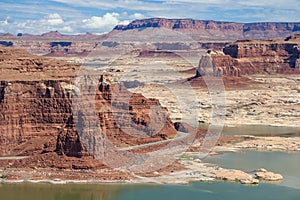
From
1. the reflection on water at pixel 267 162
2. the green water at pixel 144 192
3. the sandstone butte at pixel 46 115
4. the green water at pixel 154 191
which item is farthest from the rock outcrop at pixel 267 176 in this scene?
the sandstone butte at pixel 46 115

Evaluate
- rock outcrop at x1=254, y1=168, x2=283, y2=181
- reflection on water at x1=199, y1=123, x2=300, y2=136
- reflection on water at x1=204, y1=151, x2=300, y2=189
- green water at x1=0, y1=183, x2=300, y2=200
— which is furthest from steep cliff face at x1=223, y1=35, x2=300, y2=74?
green water at x1=0, y1=183, x2=300, y2=200

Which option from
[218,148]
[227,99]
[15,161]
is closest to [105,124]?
[15,161]

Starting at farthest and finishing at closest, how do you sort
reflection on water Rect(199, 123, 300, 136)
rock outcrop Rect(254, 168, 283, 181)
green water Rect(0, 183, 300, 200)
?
reflection on water Rect(199, 123, 300, 136), rock outcrop Rect(254, 168, 283, 181), green water Rect(0, 183, 300, 200)

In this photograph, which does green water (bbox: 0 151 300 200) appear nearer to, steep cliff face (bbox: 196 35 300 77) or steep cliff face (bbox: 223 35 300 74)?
steep cliff face (bbox: 196 35 300 77)

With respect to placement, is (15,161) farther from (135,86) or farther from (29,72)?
(135,86)

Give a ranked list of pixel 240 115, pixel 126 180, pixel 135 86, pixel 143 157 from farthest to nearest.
Answer: pixel 135 86, pixel 240 115, pixel 143 157, pixel 126 180

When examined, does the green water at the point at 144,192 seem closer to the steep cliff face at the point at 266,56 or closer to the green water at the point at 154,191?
the green water at the point at 154,191
